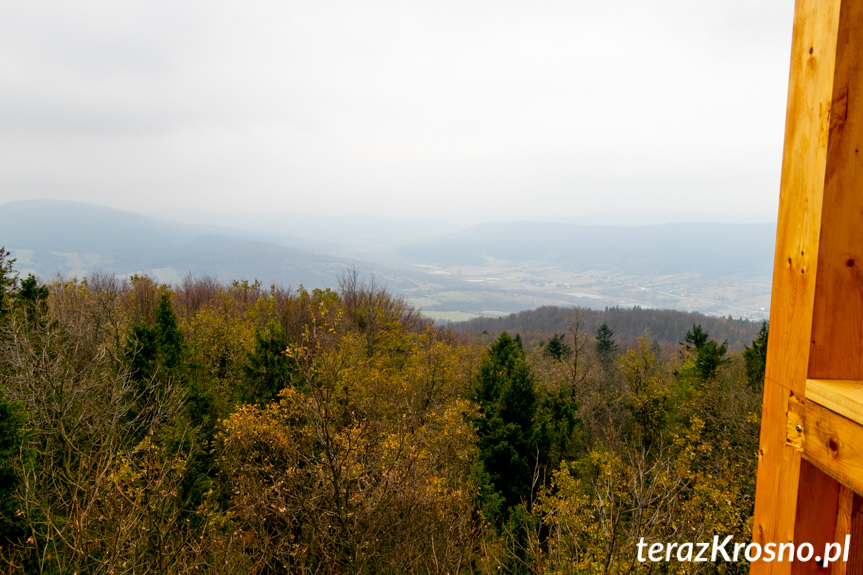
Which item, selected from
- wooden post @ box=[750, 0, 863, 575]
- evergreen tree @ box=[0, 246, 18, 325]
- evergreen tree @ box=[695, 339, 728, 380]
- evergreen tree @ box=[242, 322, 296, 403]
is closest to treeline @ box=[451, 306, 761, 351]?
evergreen tree @ box=[695, 339, 728, 380]

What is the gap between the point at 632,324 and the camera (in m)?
104

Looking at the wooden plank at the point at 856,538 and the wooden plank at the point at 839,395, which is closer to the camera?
the wooden plank at the point at 839,395

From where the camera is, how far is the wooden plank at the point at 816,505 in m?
1.13

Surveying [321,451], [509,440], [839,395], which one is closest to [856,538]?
[839,395]

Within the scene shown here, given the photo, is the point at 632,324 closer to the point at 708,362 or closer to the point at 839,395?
the point at 708,362

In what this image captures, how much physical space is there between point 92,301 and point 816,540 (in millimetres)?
30176

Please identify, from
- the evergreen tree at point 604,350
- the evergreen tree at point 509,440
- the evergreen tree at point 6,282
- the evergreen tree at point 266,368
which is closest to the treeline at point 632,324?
the evergreen tree at point 604,350

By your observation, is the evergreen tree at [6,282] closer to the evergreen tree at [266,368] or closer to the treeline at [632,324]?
the evergreen tree at [266,368]

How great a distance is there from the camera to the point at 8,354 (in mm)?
12867

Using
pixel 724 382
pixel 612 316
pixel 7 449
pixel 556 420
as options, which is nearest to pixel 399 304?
pixel 556 420

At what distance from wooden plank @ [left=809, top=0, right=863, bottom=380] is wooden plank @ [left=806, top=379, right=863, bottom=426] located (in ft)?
0.09

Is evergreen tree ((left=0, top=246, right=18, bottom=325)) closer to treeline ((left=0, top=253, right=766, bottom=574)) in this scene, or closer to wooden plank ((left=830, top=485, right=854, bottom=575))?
treeline ((left=0, top=253, right=766, bottom=574))

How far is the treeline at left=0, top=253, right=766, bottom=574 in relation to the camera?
8.91 meters

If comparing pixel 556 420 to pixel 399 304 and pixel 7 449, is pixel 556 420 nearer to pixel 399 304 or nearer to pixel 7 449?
pixel 399 304
